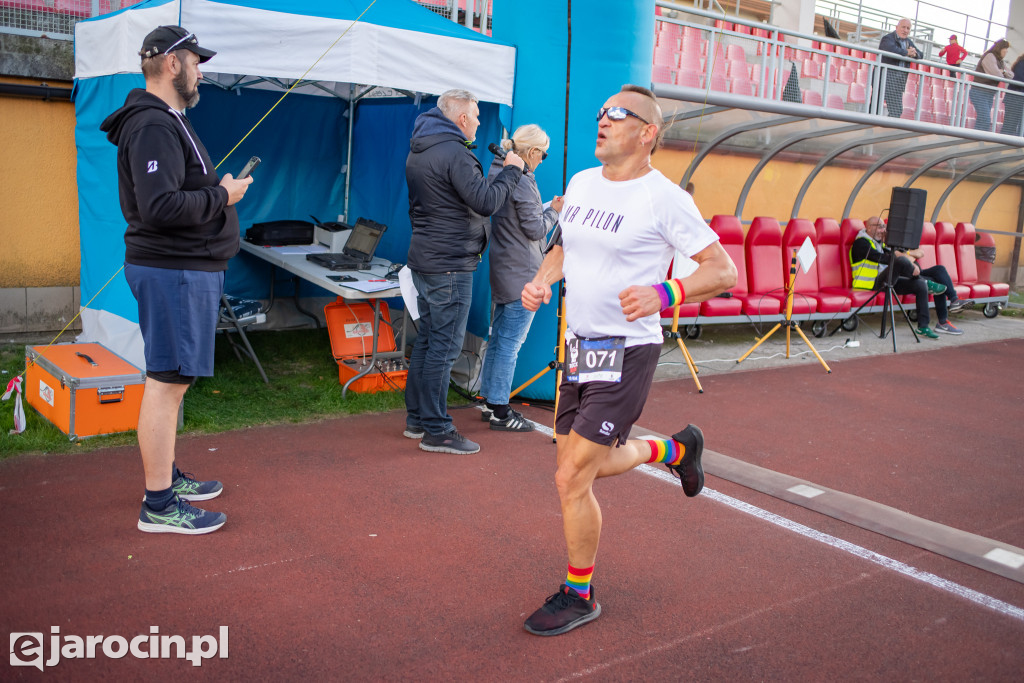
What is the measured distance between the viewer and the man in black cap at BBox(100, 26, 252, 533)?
11.2 feet

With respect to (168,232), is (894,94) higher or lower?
higher

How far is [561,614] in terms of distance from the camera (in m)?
3.13

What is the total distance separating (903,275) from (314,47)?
29.2ft

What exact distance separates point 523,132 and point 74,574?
12.1ft

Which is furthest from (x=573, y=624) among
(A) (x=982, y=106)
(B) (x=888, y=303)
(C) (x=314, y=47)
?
(A) (x=982, y=106)

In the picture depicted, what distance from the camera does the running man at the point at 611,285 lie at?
2.96 meters

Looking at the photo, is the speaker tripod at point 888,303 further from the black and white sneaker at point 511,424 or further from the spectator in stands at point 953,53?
the spectator in stands at point 953,53

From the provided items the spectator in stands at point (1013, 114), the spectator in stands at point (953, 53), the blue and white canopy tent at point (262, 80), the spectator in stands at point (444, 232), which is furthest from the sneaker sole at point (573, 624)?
the spectator in stands at point (953, 53)

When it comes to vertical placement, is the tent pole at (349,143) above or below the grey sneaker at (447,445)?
above

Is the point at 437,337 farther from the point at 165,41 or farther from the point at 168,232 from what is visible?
the point at 165,41

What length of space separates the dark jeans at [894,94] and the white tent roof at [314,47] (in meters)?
7.26

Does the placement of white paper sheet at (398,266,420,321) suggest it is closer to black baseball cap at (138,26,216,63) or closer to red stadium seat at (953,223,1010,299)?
black baseball cap at (138,26,216,63)

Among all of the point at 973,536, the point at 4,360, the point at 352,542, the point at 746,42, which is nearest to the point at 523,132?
the point at 352,542

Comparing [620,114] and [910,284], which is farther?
[910,284]
